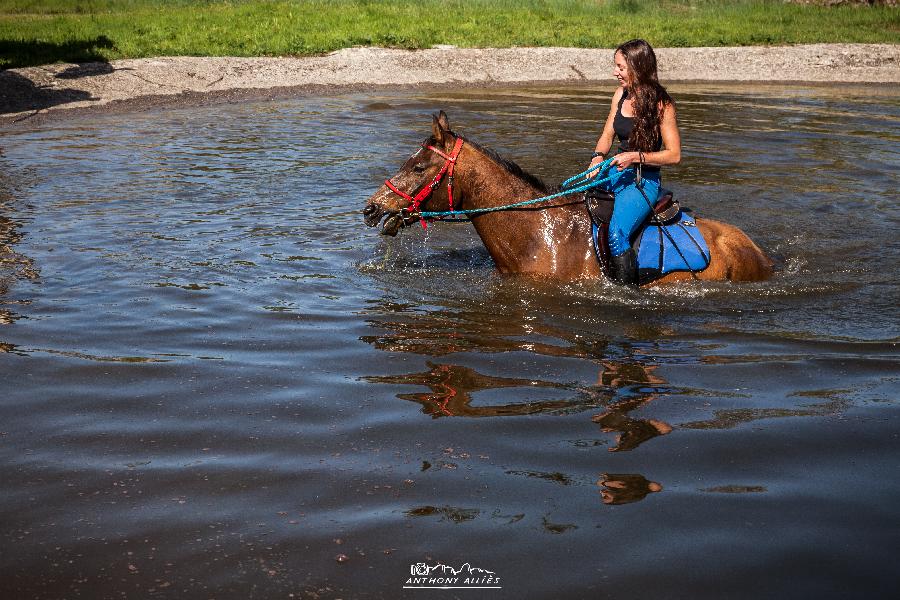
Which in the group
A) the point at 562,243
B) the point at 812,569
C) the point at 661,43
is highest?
the point at 661,43

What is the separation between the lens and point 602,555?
4.13 meters

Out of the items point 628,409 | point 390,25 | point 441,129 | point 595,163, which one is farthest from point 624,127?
point 390,25

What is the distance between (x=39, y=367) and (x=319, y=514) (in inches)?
111

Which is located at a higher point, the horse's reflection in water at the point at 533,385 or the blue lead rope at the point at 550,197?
the blue lead rope at the point at 550,197

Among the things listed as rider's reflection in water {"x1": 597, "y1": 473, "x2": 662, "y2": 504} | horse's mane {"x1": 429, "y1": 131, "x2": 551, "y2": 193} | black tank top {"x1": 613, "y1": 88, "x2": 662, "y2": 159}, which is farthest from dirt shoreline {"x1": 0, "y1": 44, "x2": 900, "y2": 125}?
rider's reflection in water {"x1": 597, "y1": 473, "x2": 662, "y2": 504}

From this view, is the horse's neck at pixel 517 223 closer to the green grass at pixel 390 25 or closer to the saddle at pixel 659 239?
the saddle at pixel 659 239

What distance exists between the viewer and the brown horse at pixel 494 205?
25.6 feet

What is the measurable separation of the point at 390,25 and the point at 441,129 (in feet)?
65.0

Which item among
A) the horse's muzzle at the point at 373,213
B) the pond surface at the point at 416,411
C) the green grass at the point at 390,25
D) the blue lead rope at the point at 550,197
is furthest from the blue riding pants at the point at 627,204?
the green grass at the point at 390,25

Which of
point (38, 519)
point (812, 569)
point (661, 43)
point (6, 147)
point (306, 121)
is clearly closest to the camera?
point (812, 569)

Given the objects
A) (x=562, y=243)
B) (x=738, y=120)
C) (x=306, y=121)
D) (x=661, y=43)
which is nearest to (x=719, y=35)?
(x=661, y=43)

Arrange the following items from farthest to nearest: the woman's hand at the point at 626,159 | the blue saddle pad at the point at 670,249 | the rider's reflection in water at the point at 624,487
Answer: the blue saddle pad at the point at 670,249 → the woman's hand at the point at 626,159 → the rider's reflection in water at the point at 624,487

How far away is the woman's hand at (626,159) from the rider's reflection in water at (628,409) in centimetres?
174

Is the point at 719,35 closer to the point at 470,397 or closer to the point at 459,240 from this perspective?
the point at 459,240
